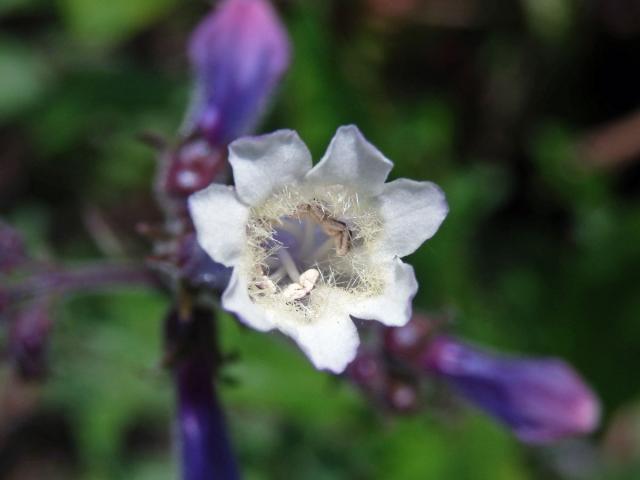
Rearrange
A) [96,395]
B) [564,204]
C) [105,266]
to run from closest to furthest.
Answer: [105,266]
[96,395]
[564,204]

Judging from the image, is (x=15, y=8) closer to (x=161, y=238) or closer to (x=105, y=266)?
(x=105, y=266)

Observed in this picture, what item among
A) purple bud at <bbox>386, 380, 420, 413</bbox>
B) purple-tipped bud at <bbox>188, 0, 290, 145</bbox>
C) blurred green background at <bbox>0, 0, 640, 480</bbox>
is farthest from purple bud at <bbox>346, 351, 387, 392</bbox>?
blurred green background at <bbox>0, 0, 640, 480</bbox>

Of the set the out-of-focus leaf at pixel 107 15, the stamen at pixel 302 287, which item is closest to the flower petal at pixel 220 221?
the stamen at pixel 302 287

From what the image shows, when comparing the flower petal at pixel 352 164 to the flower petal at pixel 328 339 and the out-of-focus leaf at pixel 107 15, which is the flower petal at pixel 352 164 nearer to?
the flower petal at pixel 328 339

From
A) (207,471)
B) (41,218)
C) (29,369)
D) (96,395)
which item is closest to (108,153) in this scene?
(41,218)

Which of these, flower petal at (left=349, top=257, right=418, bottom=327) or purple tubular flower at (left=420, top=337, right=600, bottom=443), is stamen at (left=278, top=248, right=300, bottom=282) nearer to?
flower petal at (left=349, top=257, right=418, bottom=327)

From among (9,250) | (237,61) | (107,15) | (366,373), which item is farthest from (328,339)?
(107,15)

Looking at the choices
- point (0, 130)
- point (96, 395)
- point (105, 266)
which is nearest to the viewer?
point (105, 266)

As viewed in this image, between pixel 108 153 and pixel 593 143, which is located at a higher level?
pixel 593 143
